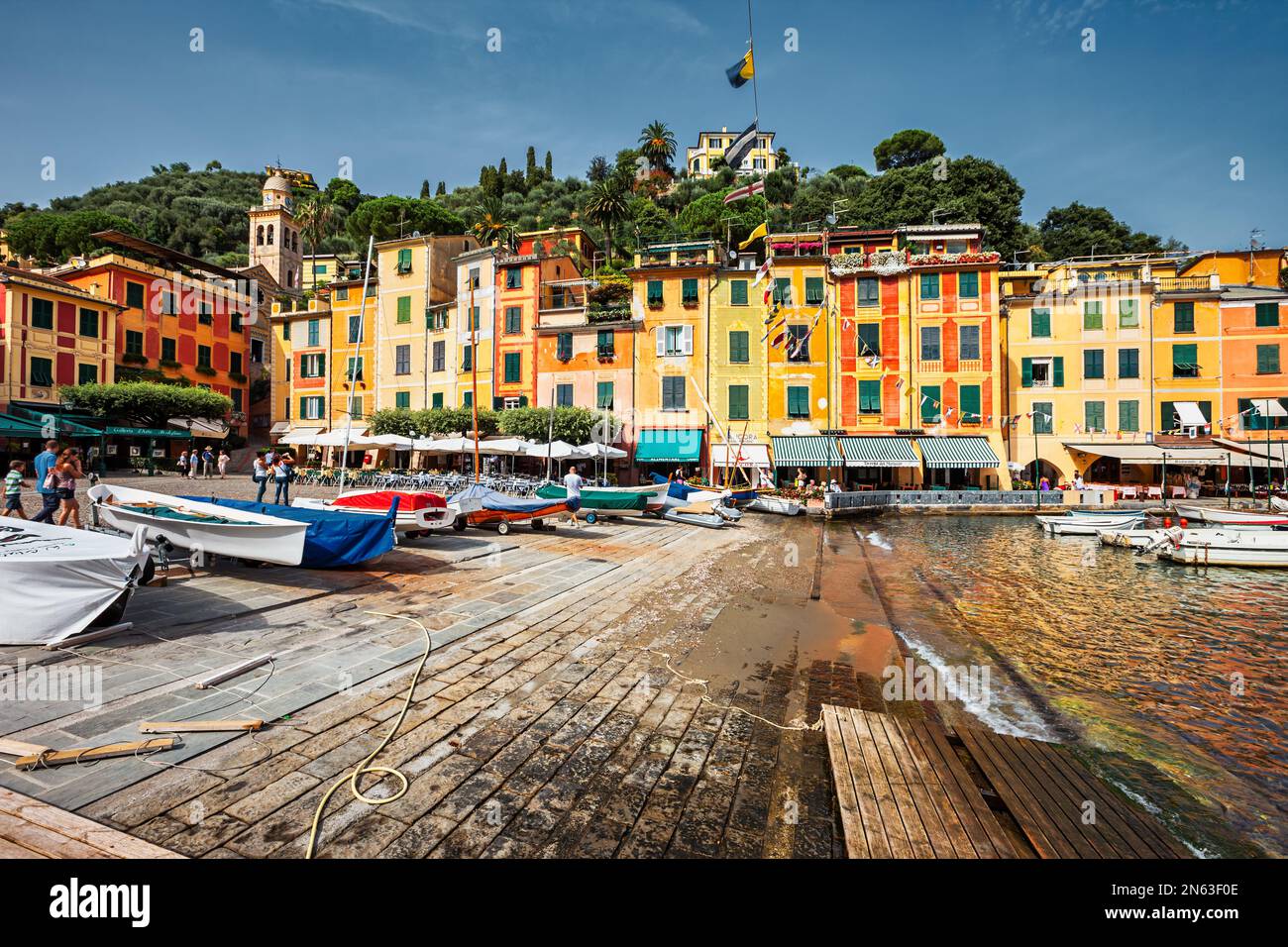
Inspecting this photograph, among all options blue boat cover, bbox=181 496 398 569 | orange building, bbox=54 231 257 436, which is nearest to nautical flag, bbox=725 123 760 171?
blue boat cover, bbox=181 496 398 569

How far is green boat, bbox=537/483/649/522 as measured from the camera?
21344mm

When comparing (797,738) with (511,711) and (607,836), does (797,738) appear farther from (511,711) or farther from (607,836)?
(511,711)

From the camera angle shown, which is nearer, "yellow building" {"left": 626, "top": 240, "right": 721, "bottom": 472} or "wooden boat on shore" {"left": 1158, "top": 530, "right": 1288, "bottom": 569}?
"wooden boat on shore" {"left": 1158, "top": 530, "right": 1288, "bottom": 569}

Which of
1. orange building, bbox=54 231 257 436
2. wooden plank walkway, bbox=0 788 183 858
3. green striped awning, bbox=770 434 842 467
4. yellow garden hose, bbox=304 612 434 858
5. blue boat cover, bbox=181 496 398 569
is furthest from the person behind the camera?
orange building, bbox=54 231 257 436

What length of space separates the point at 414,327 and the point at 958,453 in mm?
36567

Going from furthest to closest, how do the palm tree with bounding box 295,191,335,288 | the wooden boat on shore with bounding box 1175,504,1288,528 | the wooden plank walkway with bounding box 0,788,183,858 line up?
the palm tree with bounding box 295,191,335,288, the wooden boat on shore with bounding box 1175,504,1288,528, the wooden plank walkway with bounding box 0,788,183,858

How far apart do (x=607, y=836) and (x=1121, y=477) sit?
42847mm

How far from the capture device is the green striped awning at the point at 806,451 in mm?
33562

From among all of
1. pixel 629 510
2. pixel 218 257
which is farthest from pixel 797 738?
pixel 218 257

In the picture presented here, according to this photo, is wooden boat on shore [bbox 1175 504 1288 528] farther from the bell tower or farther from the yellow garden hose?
the bell tower

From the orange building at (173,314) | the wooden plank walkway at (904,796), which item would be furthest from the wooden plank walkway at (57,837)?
the orange building at (173,314)

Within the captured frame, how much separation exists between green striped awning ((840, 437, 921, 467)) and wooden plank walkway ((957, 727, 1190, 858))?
2938cm

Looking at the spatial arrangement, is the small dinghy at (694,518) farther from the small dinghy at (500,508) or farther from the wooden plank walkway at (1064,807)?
the wooden plank walkway at (1064,807)
